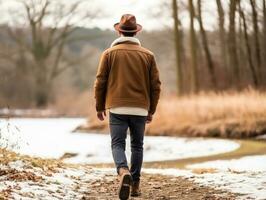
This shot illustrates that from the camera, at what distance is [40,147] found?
53.5 ft

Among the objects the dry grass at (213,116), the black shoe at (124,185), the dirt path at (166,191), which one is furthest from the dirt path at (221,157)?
the black shoe at (124,185)

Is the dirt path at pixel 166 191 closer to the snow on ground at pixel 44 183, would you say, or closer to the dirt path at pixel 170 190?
the dirt path at pixel 170 190

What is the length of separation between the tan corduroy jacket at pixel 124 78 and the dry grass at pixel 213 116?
1223cm

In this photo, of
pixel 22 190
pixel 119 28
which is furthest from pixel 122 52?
pixel 22 190

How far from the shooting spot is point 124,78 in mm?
5711

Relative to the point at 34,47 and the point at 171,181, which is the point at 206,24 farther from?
the point at 171,181

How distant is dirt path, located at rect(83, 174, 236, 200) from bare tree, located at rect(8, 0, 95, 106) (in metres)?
32.9

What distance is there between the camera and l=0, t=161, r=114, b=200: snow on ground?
5.57m

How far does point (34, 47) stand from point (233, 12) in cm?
2951

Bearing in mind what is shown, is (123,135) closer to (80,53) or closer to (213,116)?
(213,116)

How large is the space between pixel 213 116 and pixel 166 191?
13.4 metres

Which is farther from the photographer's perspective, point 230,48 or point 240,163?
point 230,48

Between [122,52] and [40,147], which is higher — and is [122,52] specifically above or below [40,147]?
above

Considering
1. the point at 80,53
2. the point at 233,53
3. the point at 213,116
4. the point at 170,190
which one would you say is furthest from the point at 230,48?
the point at 80,53
